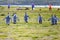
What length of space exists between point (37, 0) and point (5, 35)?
131ft

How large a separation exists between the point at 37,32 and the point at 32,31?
65cm

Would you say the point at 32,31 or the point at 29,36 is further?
the point at 32,31

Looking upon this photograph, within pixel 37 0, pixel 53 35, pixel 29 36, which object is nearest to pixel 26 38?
pixel 29 36

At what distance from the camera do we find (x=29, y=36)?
2608cm

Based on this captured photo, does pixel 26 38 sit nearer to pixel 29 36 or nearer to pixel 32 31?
pixel 29 36

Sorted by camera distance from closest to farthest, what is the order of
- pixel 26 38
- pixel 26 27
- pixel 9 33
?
1. pixel 26 38
2. pixel 9 33
3. pixel 26 27

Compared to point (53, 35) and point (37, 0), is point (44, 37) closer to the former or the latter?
point (53, 35)

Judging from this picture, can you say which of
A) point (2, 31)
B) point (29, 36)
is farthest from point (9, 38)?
point (2, 31)

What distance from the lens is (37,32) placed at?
28.3 m

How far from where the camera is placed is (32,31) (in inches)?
1129

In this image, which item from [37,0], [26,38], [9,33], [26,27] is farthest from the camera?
Result: [37,0]

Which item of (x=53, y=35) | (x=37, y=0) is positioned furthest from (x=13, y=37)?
(x=37, y=0)

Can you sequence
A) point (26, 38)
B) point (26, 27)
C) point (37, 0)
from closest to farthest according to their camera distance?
1. point (26, 38)
2. point (26, 27)
3. point (37, 0)

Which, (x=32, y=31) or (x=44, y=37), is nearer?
(x=44, y=37)
